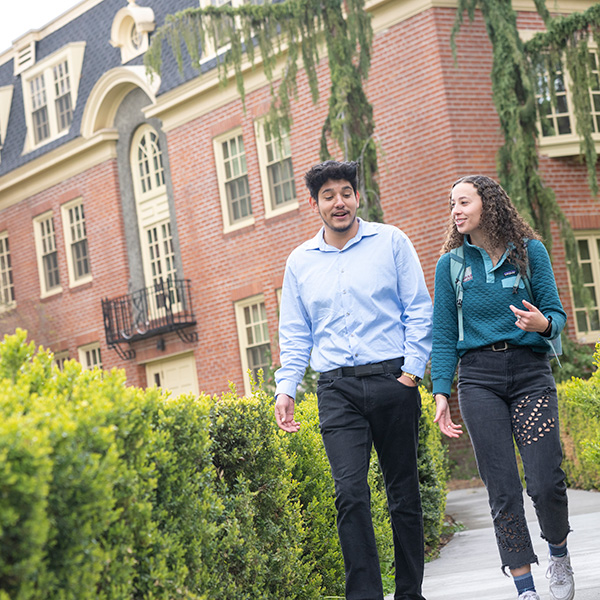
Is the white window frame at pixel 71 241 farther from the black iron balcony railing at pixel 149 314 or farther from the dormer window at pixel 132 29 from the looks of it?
the dormer window at pixel 132 29

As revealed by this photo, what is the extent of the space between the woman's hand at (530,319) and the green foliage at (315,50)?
366 inches

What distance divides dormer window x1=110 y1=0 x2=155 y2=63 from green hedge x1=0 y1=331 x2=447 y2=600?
16.2 m

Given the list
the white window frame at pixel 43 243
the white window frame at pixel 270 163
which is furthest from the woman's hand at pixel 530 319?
the white window frame at pixel 43 243

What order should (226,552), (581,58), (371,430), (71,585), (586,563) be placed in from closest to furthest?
(71,585)
(226,552)
(371,430)
(586,563)
(581,58)

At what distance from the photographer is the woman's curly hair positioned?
188 inches

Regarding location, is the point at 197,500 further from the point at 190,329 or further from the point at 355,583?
the point at 190,329

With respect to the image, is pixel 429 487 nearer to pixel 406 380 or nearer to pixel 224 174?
pixel 406 380

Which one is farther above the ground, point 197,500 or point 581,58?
point 581,58

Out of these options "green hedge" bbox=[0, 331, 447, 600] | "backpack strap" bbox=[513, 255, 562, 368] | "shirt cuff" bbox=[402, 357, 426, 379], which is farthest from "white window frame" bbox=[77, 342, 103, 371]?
"backpack strap" bbox=[513, 255, 562, 368]

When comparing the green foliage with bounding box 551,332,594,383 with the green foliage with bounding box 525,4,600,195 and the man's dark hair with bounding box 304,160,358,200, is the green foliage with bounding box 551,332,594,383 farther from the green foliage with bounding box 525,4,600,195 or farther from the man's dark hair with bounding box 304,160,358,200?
the man's dark hair with bounding box 304,160,358,200

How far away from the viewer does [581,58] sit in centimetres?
1347

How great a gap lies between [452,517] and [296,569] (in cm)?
515

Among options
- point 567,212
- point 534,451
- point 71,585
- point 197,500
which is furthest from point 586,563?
point 567,212

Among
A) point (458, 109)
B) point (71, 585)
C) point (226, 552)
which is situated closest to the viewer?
point (71, 585)
